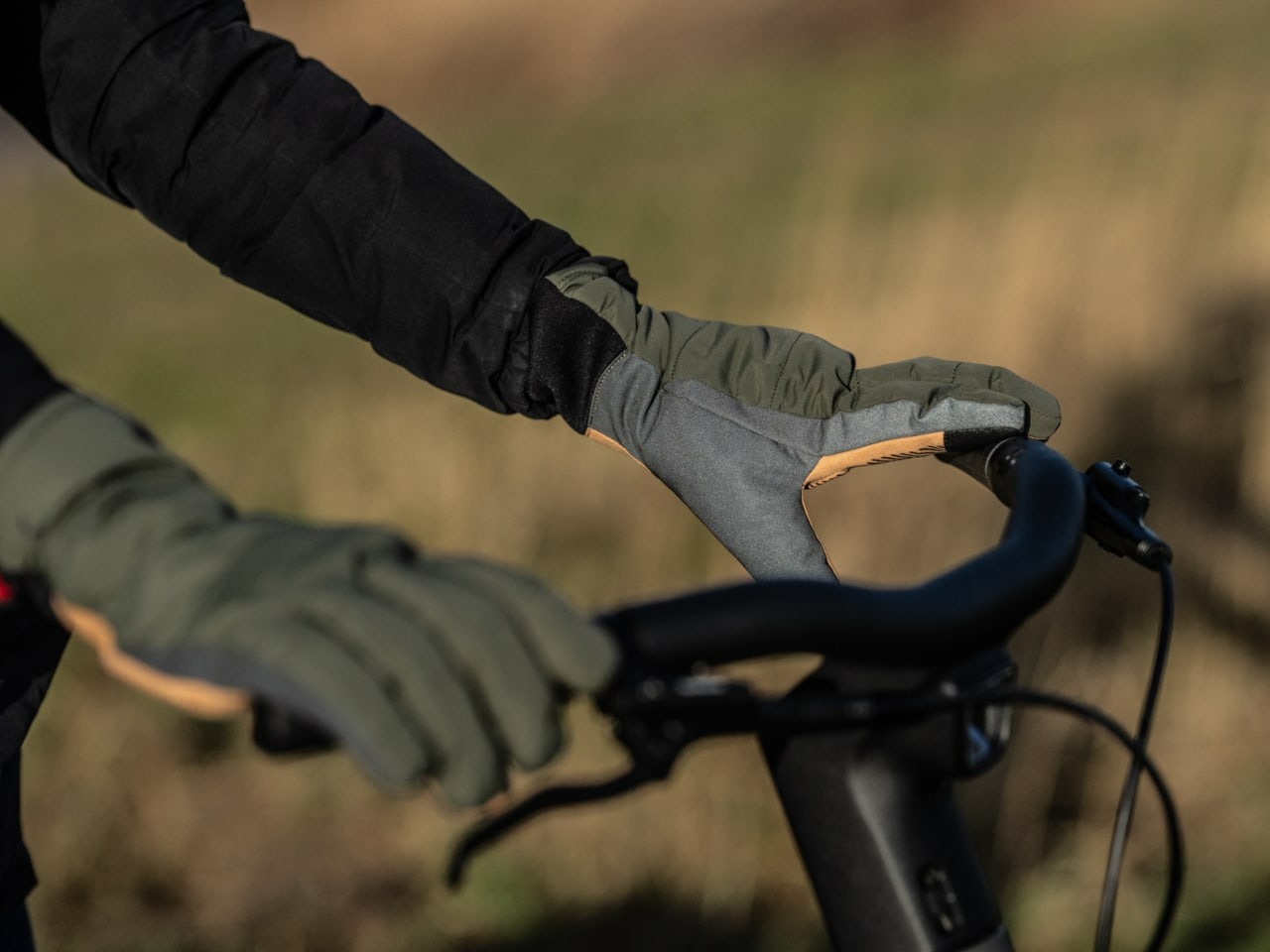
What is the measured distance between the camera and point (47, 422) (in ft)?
2.97

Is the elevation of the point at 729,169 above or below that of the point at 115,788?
above

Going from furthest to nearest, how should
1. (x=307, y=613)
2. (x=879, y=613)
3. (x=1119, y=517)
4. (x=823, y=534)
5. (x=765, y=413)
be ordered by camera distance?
(x=823, y=534)
(x=765, y=413)
(x=1119, y=517)
(x=879, y=613)
(x=307, y=613)

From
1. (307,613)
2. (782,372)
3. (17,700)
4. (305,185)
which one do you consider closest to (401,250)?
(305,185)

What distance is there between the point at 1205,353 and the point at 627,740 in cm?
353

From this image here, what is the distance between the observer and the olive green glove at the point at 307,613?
800mm

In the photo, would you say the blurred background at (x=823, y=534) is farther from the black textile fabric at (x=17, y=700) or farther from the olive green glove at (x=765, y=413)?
the olive green glove at (x=765, y=413)

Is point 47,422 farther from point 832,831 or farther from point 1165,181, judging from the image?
point 1165,181

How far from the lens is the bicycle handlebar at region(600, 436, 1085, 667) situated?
0.90 metres

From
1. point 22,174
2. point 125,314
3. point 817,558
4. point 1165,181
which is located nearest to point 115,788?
point 817,558

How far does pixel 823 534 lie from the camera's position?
157 inches

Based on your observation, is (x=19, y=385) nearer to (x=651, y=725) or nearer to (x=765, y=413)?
(x=651, y=725)

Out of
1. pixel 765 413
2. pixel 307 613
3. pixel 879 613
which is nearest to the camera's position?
pixel 307 613

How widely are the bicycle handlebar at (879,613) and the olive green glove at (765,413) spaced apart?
0.30 metres

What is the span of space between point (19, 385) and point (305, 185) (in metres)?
0.67
